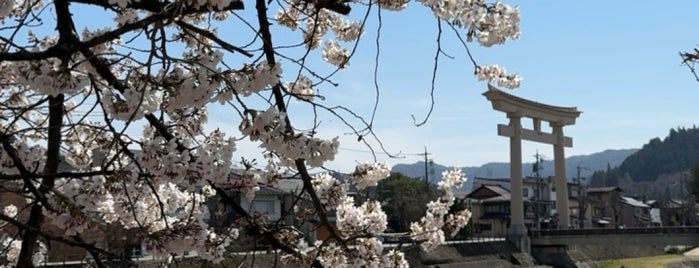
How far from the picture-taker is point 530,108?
32.6 m

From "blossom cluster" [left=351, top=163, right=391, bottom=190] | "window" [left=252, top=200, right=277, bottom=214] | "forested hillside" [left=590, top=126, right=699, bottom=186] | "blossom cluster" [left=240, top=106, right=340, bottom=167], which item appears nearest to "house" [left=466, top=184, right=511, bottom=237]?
"window" [left=252, top=200, right=277, bottom=214]

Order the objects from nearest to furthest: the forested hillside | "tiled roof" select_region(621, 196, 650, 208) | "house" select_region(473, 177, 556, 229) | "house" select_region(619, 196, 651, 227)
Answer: "house" select_region(473, 177, 556, 229) < "house" select_region(619, 196, 651, 227) < "tiled roof" select_region(621, 196, 650, 208) < the forested hillside

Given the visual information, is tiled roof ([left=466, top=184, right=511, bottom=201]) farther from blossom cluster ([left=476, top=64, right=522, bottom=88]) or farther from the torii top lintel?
blossom cluster ([left=476, top=64, right=522, bottom=88])

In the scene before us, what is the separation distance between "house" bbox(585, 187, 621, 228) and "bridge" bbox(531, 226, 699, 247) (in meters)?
20.8

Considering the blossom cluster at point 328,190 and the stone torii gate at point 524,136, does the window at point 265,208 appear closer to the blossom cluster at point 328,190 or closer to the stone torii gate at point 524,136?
the blossom cluster at point 328,190

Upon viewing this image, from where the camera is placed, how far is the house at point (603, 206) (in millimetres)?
53344

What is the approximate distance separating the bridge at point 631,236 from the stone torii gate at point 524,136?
1687 mm

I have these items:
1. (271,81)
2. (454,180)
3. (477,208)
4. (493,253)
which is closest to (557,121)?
(493,253)

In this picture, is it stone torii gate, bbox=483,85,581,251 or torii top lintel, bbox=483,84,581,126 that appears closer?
torii top lintel, bbox=483,84,581,126

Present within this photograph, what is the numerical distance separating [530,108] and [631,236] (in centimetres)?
635

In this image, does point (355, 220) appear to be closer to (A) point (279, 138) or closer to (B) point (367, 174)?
(B) point (367, 174)

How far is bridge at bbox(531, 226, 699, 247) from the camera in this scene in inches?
1136

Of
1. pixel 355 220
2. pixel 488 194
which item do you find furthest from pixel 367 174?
pixel 488 194

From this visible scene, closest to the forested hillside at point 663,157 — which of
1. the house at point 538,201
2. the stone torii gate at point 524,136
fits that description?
the house at point 538,201
